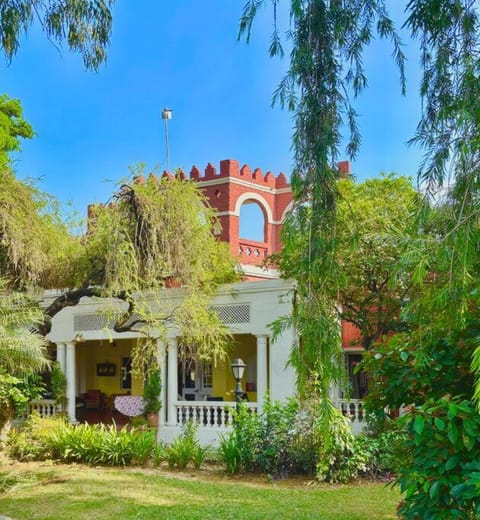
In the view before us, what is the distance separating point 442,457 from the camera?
4277mm

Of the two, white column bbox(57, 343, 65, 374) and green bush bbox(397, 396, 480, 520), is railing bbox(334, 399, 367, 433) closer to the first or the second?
white column bbox(57, 343, 65, 374)

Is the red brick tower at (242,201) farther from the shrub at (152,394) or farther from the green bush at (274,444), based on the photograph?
the green bush at (274,444)

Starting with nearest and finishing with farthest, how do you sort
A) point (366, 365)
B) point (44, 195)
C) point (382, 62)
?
point (382, 62) < point (366, 365) < point (44, 195)

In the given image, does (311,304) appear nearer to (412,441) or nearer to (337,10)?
(412,441)

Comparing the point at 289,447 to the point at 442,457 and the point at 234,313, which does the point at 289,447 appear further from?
the point at 442,457

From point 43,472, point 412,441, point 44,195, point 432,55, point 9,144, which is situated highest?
point 9,144

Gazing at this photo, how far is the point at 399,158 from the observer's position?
4.73 m

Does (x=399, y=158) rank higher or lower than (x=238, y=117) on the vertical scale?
lower

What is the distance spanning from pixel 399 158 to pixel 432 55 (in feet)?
2.43

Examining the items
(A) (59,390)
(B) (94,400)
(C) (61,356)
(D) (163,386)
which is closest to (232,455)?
(D) (163,386)

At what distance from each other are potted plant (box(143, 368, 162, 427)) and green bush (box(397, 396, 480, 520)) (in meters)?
11.5

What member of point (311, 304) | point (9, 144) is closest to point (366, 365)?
point (311, 304)

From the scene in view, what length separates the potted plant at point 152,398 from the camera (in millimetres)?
15434

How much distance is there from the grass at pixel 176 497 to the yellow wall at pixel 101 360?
10.6m
